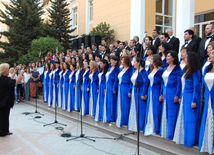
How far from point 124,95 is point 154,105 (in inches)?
44.5

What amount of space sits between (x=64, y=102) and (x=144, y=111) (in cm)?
475

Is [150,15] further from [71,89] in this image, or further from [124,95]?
[124,95]

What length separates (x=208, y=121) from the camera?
404 cm


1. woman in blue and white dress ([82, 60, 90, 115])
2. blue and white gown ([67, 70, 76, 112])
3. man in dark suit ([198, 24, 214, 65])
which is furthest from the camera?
blue and white gown ([67, 70, 76, 112])

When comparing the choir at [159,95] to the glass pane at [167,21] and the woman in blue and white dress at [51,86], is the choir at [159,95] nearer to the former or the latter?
the woman in blue and white dress at [51,86]

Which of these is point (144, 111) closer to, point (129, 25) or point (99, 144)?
point (99, 144)

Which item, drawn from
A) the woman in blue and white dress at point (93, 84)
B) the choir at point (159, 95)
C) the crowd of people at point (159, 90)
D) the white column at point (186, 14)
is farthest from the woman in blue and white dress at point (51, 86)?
the white column at point (186, 14)

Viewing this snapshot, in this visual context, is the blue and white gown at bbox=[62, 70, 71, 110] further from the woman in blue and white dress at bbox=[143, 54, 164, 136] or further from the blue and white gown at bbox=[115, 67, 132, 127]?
the woman in blue and white dress at bbox=[143, 54, 164, 136]

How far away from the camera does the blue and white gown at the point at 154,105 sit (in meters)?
5.23

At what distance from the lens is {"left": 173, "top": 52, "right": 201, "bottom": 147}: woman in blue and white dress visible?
4.30 metres

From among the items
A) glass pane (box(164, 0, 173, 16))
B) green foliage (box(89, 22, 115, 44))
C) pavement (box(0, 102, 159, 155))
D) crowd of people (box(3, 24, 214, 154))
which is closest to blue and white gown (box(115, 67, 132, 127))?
crowd of people (box(3, 24, 214, 154))

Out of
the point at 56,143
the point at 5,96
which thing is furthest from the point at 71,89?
the point at 56,143

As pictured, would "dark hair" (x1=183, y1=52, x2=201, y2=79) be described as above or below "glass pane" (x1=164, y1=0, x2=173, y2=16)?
below

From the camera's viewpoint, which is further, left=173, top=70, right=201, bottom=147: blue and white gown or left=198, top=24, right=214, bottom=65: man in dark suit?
left=198, top=24, right=214, bottom=65: man in dark suit
